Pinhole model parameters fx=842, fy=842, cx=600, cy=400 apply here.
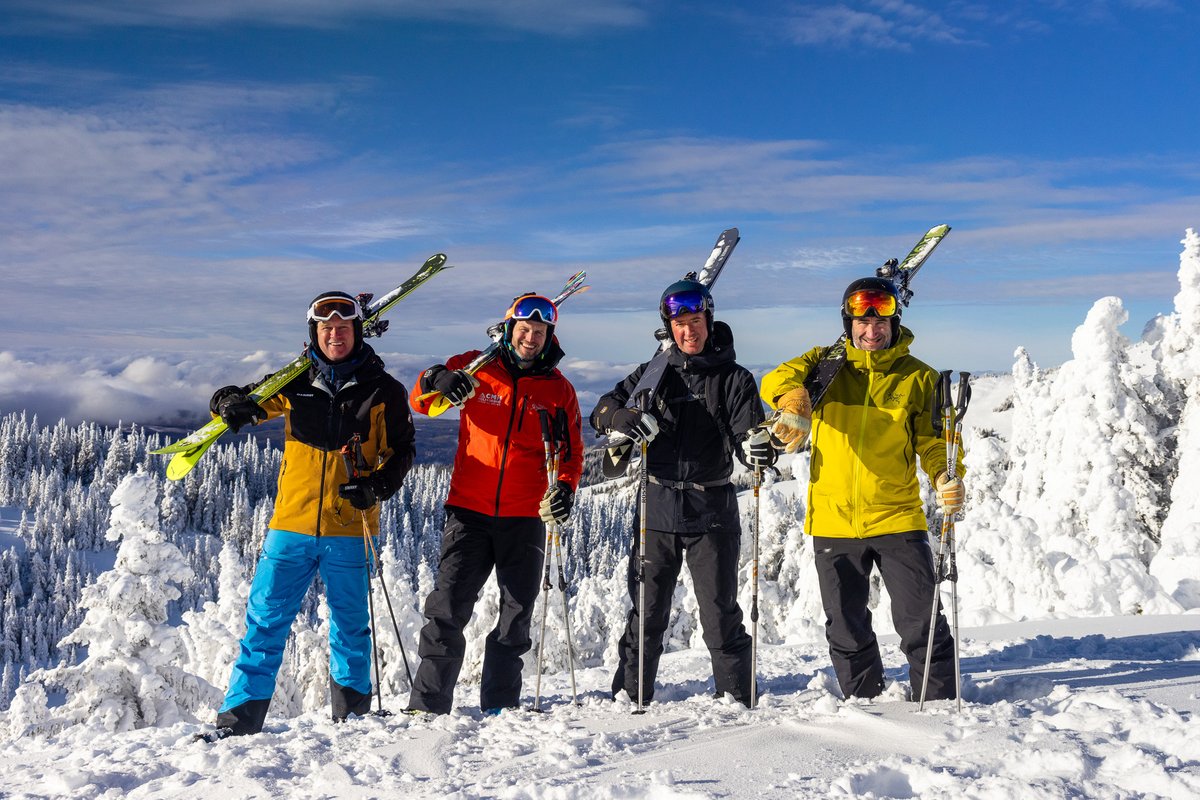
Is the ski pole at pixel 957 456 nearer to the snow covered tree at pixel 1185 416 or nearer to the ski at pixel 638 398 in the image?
the ski at pixel 638 398

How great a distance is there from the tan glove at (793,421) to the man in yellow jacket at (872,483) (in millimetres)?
34

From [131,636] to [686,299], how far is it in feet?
62.0

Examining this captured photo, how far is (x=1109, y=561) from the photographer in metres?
15.7

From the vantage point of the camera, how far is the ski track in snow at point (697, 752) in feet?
14.0

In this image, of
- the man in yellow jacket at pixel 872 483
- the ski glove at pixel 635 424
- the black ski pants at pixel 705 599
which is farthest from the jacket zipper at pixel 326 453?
the man in yellow jacket at pixel 872 483

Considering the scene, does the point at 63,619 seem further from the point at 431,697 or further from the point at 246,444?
the point at 431,697

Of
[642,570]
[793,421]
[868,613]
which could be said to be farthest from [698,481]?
[868,613]

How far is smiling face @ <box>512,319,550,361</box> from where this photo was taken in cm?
638

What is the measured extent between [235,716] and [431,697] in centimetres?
145

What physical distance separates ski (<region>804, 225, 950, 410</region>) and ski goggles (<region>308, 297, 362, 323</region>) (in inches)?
139

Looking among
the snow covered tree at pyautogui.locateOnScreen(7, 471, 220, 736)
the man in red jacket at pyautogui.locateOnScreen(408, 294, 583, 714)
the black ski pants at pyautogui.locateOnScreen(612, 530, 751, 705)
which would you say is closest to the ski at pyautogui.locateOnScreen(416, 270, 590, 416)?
the man in red jacket at pyautogui.locateOnScreen(408, 294, 583, 714)

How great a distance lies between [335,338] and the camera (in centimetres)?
651

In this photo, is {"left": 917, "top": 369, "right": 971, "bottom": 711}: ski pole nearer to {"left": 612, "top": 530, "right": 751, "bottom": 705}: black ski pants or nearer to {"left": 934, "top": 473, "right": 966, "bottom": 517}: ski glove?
{"left": 934, "top": 473, "right": 966, "bottom": 517}: ski glove

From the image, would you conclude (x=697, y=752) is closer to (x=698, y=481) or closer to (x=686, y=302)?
(x=698, y=481)
